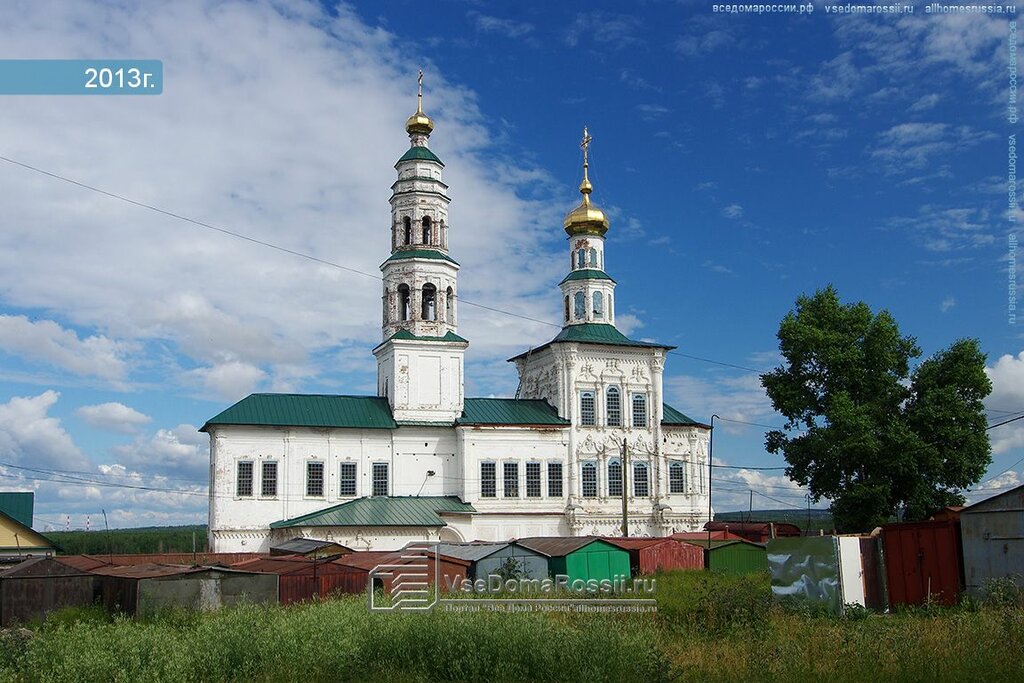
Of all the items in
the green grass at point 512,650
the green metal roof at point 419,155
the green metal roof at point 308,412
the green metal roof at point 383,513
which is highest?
the green metal roof at point 419,155

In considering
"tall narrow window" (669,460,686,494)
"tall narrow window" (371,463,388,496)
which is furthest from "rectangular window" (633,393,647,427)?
"tall narrow window" (371,463,388,496)

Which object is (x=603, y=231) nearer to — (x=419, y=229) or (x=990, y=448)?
(x=419, y=229)

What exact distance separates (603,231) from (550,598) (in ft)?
113

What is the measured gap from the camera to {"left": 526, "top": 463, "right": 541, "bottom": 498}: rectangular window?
49.9 m

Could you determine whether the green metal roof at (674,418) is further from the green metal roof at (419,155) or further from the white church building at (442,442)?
the green metal roof at (419,155)

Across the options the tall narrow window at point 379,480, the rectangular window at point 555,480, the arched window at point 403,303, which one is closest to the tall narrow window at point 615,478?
the rectangular window at point 555,480

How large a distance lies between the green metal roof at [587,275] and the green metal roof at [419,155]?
9.51 m

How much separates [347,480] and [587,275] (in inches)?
683

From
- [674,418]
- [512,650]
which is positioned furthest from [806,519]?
[512,650]

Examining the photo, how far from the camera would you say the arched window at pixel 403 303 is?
50656 millimetres

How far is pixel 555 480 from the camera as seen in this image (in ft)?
165

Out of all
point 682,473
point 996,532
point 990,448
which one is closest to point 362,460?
point 682,473

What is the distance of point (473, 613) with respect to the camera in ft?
64.0

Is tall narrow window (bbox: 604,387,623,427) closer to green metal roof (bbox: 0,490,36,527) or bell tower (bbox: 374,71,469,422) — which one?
bell tower (bbox: 374,71,469,422)
